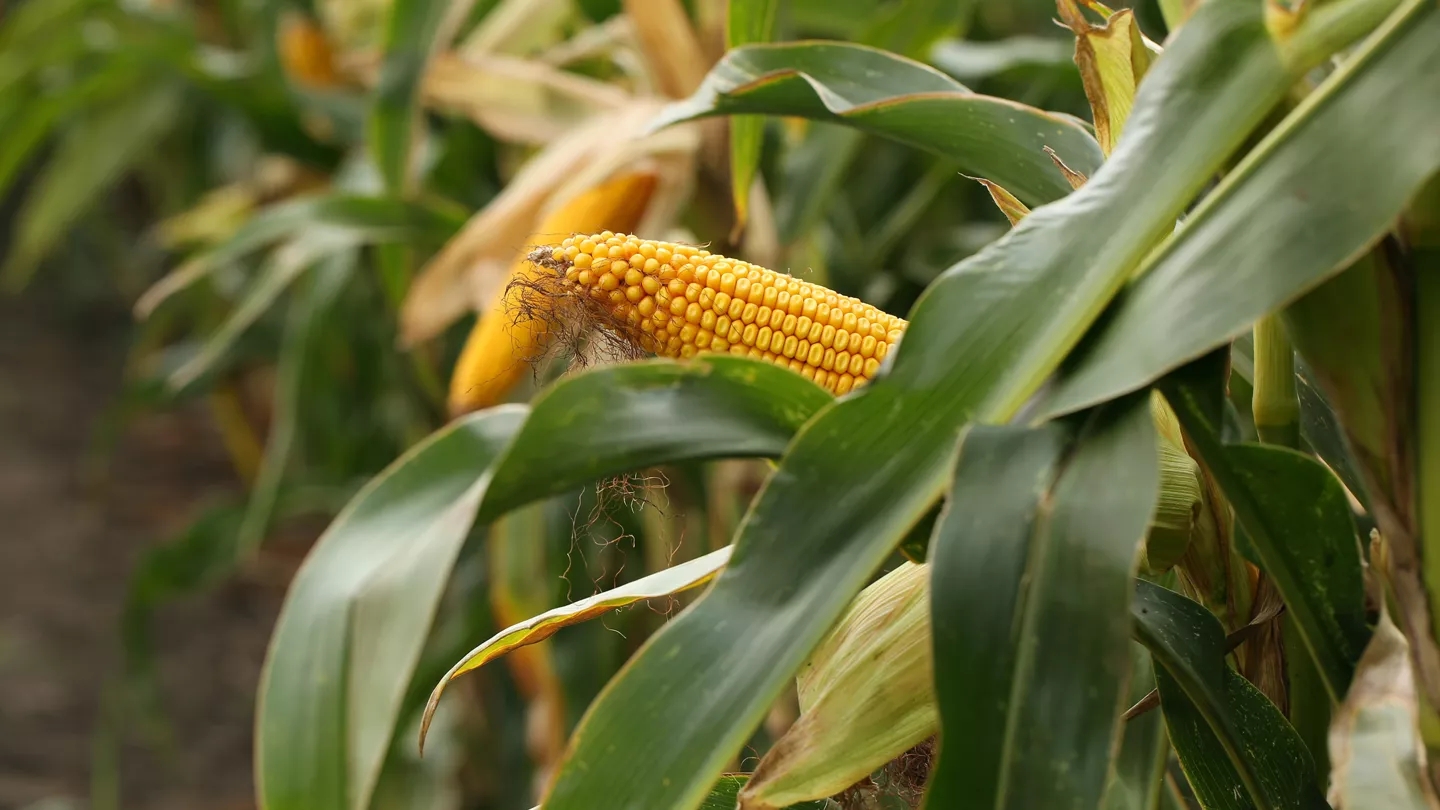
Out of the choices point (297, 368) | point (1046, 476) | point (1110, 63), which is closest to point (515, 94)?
point (297, 368)

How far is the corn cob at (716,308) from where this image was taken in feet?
1.24

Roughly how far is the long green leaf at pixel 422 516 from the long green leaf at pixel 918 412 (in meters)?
0.04

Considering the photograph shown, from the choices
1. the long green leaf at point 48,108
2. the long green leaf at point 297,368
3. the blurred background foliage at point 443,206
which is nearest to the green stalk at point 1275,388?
the blurred background foliage at point 443,206

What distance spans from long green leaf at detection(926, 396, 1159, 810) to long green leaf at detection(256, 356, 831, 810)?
77 mm

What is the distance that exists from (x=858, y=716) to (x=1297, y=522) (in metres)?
0.14

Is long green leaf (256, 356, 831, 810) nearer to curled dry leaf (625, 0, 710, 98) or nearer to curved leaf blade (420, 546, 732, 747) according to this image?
curved leaf blade (420, 546, 732, 747)

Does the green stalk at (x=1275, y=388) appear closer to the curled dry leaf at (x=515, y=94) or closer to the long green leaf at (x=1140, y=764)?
the long green leaf at (x=1140, y=764)

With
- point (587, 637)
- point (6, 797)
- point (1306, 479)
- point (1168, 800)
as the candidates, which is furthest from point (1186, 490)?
point (6, 797)

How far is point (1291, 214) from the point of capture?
0.29 m

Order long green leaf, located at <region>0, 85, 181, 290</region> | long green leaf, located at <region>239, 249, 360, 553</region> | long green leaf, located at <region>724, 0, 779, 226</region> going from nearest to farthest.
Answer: long green leaf, located at <region>724, 0, 779, 226</region> → long green leaf, located at <region>239, 249, 360, 553</region> → long green leaf, located at <region>0, 85, 181, 290</region>

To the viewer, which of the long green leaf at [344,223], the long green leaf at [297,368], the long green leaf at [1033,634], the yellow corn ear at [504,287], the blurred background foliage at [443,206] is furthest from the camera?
the long green leaf at [297,368]

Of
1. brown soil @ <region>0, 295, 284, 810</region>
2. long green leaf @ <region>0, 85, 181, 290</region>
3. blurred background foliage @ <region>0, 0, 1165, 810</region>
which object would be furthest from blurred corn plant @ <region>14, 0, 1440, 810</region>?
brown soil @ <region>0, 295, 284, 810</region>

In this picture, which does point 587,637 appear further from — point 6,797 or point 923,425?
point 6,797

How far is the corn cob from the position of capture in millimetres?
377
